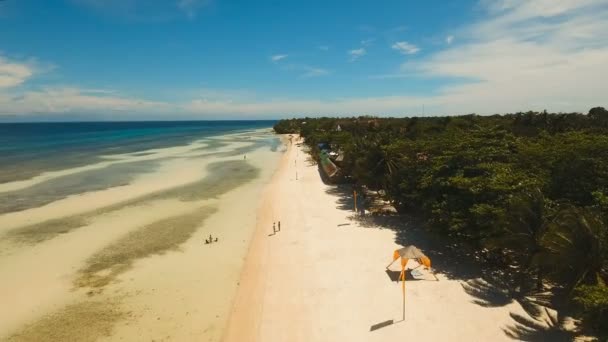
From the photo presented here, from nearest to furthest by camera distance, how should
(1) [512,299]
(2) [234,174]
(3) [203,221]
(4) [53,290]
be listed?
(1) [512,299] < (4) [53,290] < (3) [203,221] < (2) [234,174]

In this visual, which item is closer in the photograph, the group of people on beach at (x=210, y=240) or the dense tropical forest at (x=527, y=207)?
the dense tropical forest at (x=527, y=207)

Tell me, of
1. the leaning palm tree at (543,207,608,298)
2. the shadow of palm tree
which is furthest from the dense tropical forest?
the shadow of palm tree

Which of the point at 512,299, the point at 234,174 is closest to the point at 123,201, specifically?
the point at 234,174

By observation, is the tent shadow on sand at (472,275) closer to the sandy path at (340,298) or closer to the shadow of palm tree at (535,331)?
the shadow of palm tree at (535,331)

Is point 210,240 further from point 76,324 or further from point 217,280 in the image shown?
point 76,324

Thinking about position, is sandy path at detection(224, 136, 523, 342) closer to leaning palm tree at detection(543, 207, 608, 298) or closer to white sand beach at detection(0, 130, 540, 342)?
white sand beach at detection(0, 130, 540, 342)

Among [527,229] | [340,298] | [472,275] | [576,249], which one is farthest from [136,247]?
[576,249]

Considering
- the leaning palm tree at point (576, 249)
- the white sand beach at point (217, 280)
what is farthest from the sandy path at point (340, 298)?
the leaning palm tree at point (576, 249)

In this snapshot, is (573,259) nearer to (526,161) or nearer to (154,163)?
(526,161)

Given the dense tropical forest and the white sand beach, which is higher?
the dense tropical forest
